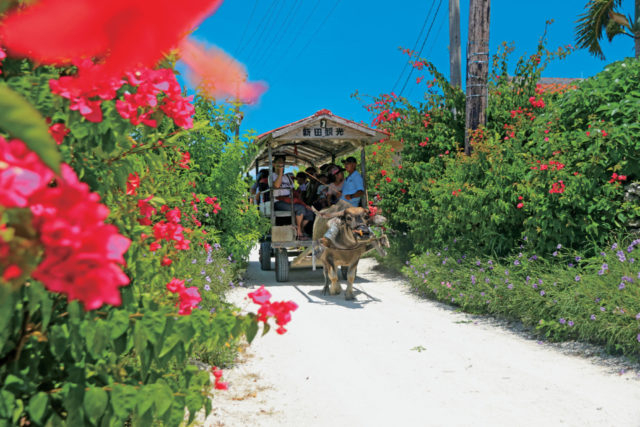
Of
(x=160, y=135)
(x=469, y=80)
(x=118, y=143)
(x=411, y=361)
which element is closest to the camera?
(x=118, y=143)

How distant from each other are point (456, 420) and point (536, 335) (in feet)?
8.89

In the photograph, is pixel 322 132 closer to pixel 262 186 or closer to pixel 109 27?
pixel 262 186

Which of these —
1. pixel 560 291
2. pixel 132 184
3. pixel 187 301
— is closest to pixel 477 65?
pixel 560 291

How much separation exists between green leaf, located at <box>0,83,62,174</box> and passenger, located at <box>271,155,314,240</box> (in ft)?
33.9

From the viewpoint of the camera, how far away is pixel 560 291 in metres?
5.81

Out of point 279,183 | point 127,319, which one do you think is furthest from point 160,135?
point 279,183

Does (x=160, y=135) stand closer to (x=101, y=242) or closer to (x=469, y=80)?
(x=101, y=242)

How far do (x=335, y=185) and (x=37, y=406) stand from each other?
9.89 metres

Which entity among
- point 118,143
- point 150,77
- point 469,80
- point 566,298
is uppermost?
point 469,80

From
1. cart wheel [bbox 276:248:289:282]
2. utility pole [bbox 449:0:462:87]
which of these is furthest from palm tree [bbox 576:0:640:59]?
cart wheel [bbox 276:248:289:282]

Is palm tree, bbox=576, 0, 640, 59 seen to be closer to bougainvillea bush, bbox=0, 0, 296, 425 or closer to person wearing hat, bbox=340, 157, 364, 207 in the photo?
person wearing hat, bbox=340, 157, 364, 207

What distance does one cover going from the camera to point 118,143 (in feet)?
6.82

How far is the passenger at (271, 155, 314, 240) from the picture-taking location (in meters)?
11.1

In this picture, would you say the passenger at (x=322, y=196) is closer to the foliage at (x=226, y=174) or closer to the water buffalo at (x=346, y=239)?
the foliage at (x=226, y=174)
